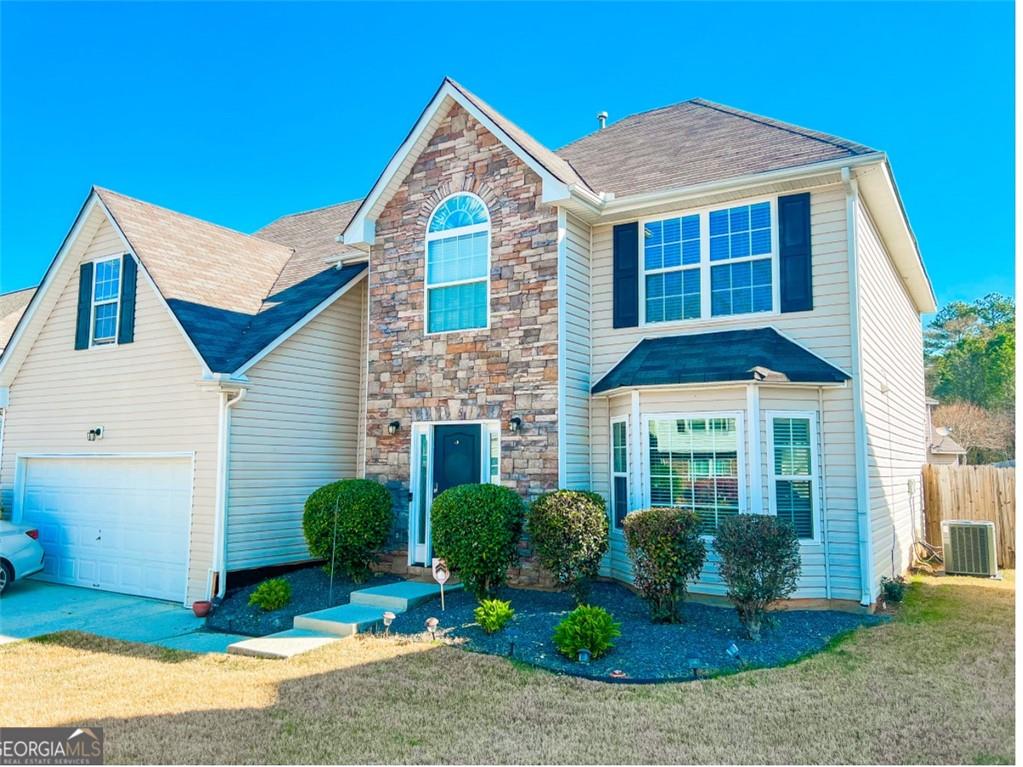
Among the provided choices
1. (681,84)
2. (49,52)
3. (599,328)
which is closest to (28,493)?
(49,52)

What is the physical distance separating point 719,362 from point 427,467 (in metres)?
4.61

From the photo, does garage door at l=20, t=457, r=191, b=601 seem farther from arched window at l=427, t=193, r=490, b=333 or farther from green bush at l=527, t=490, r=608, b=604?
green bush at l=527, t=490, r=608, b=604

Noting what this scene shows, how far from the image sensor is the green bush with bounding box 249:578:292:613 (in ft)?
31.2

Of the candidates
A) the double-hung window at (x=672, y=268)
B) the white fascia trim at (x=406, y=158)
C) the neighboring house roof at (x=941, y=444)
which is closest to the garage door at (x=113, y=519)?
the white fascia trim at (x=406, y=158)

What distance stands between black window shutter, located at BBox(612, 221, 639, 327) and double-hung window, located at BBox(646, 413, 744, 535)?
1.71 m

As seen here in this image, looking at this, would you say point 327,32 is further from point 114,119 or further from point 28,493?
point 28,493

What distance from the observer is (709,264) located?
993 centimetres

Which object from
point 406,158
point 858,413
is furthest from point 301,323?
point 858,413

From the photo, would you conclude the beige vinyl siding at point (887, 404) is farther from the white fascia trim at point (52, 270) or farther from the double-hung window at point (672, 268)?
the white fascia trim at point (52, 270)

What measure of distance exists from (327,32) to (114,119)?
7.65 meters

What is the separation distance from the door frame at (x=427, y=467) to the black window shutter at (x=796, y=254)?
4.35 metres

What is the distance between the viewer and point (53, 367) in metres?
13.5

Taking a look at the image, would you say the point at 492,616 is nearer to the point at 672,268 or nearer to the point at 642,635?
the point at 642,635

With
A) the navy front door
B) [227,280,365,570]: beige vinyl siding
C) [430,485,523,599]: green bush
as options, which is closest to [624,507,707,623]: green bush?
[430,485,523,599]: green bush
